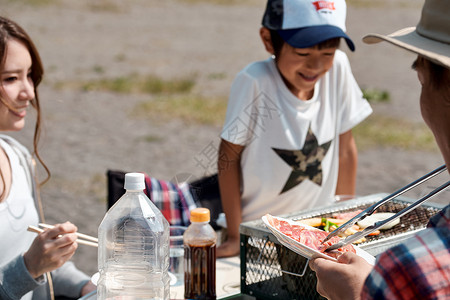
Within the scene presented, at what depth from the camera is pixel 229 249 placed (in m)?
2.35

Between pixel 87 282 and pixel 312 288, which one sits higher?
pixel 312 288

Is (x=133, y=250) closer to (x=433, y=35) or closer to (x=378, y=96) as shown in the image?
(x=433, y=35)

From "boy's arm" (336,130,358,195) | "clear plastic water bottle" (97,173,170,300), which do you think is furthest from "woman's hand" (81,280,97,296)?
"boy's arm" (336,130,358,195)

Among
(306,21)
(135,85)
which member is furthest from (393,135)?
(306,21)

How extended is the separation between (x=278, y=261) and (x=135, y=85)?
7707 mm

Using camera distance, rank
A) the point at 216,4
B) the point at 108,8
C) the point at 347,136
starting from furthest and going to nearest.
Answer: the point at 216,4 < the point at 108,8 < the point at 347,136

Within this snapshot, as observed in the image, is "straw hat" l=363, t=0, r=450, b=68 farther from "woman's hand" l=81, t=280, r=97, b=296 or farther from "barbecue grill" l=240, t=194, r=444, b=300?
"woman's hand" l=81, t=280, r=97, b=296

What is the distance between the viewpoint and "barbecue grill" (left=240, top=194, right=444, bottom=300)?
173 centimetres

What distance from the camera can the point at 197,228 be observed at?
6.16 feet

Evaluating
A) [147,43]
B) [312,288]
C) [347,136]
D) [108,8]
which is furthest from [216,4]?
[312,288]

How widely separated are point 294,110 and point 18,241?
1131mm

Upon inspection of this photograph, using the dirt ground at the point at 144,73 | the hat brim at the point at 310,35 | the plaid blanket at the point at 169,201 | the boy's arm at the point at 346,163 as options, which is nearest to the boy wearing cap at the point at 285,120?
the hat brim at the point at 310,35

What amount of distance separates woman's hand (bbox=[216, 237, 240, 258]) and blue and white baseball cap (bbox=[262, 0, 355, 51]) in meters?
0.77

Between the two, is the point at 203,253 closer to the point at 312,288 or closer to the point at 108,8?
the point at 312,288
